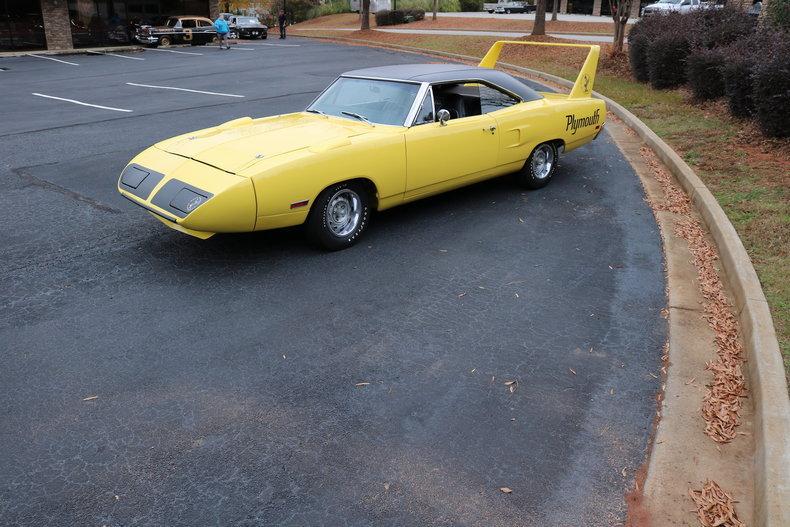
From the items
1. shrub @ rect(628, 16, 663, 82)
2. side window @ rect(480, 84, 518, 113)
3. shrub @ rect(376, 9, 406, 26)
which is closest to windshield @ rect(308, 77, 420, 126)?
side window @ rect(480, 84, 518, 113)

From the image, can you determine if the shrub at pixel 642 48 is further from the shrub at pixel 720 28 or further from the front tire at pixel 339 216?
the front tire at pixel 339 216

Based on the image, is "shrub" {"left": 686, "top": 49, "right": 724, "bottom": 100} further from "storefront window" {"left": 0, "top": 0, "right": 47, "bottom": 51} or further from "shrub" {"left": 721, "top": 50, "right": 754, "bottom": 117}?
"storefront window" {"left": 0, "top": 0, "right": 47, "bottom": 51}

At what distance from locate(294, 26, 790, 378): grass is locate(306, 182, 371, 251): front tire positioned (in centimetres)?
338

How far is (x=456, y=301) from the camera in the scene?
5152 millimetres

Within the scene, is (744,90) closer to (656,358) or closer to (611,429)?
(656,358)

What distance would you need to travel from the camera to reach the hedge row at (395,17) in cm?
4291

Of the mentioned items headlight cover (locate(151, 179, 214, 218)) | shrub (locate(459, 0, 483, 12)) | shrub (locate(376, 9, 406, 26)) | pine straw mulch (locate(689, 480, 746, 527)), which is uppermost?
shrub (locate(459, 0, 483, 12))

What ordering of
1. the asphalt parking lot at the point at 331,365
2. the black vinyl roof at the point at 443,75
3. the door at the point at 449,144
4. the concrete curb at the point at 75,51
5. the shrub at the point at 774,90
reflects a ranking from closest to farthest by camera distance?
the asphalt parking lot at the point at 331,365 → the door at the point at 449,144 → the black vinyl roof at the point at 443,75 → the shrub at the point at 774,90 → the concrete curb at the point at 75,51

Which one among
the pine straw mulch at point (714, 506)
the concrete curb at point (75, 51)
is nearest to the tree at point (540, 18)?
the concrete curb at point (75, 51)

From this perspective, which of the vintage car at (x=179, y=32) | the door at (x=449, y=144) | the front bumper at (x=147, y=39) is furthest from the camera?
the vintage car at (x=179, y=32)

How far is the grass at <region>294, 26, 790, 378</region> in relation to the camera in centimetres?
543

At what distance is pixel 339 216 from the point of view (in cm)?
598

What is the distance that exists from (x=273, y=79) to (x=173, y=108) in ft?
18.9

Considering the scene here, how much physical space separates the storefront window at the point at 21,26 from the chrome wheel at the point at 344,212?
2984 cm
